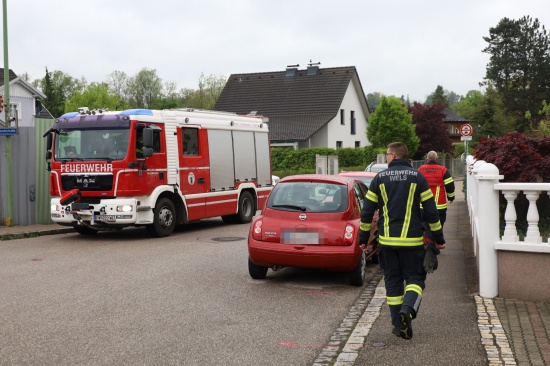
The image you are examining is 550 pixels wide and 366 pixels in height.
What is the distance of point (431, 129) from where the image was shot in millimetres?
56031

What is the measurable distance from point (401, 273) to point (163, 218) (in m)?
9.65

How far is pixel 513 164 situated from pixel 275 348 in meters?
8.11

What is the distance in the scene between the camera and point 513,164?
41.6ft

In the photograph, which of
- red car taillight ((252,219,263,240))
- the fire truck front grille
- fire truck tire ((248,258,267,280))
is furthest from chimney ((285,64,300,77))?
red car taillight ((252,219,263,240))

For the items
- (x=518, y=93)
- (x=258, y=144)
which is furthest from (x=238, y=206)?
(x=518, y=93)

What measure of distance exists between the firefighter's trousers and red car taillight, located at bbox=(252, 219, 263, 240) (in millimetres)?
3224

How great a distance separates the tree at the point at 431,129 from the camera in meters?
55.9

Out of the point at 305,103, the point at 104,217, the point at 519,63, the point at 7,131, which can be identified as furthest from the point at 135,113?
the point at 519,63

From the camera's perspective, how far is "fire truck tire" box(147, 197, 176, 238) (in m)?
15.0

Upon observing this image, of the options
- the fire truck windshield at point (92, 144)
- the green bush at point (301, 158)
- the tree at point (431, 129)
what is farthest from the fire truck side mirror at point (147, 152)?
the tree at point (431, 129)

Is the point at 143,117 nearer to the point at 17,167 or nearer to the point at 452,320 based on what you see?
the point at 17,167

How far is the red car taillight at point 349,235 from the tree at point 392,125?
4169cm

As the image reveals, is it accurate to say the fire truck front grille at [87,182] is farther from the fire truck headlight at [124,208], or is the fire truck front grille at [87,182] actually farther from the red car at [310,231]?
the red car at [310,231]

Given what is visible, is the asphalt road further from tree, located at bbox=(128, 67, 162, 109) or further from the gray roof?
tree, located at bbox=(128, 67, 162, 109)
